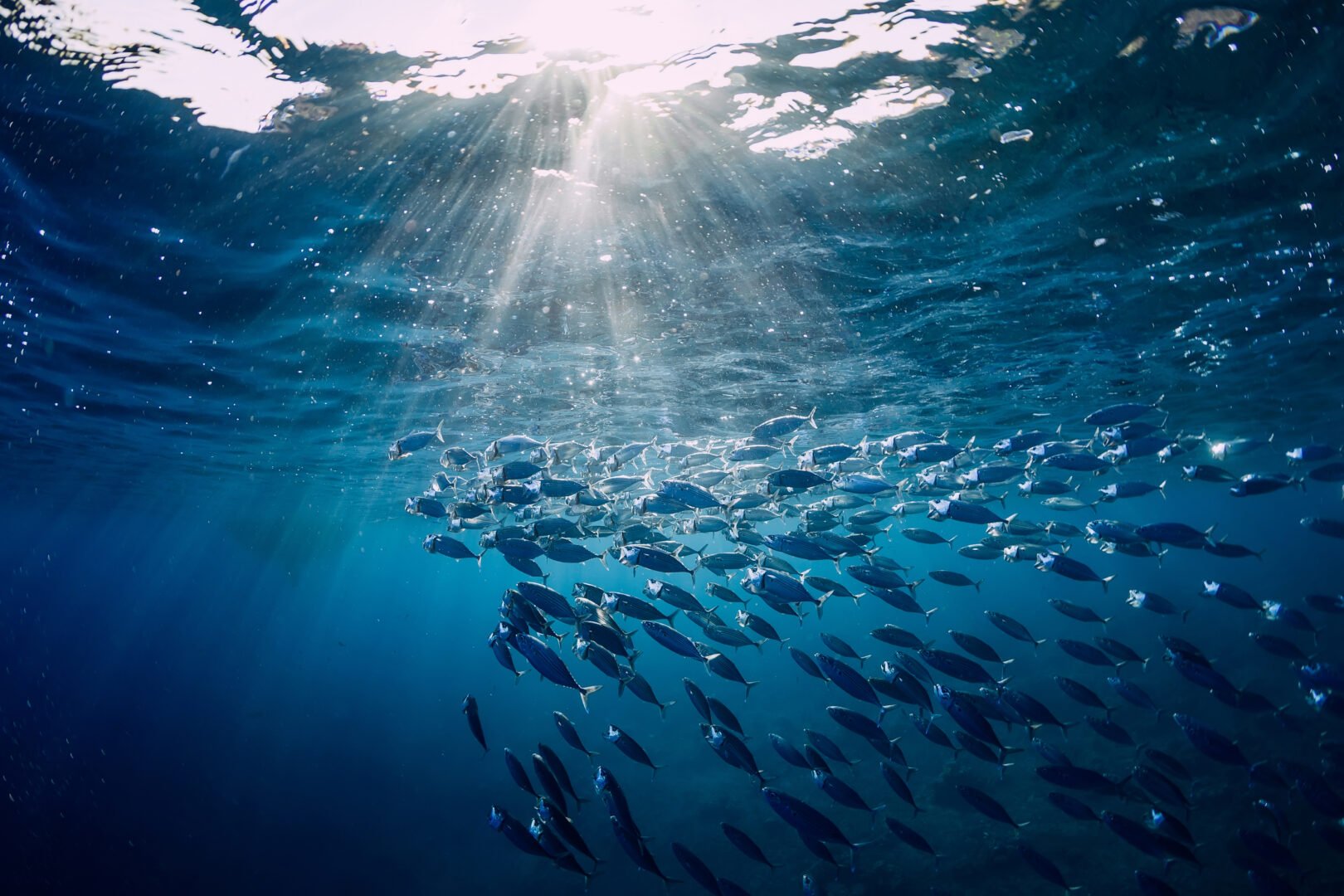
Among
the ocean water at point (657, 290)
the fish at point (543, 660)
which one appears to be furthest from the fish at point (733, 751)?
the ocean water at point (657, 290)

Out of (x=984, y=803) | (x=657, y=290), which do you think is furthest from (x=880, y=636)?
(x=657, y=290)

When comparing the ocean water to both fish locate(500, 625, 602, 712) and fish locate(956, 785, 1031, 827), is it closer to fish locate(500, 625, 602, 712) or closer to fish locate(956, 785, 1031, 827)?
fish locate(956, 785, 1031, 827)

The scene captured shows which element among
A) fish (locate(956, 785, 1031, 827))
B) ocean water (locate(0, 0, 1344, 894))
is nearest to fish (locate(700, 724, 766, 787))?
fish (locate(956, 785, 1031, 827))

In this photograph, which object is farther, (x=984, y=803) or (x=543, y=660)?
(x=984, y=803)

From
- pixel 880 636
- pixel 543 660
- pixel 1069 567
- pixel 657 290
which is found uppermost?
A: pixel 657 290

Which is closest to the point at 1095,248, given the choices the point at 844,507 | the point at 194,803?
the point at 844,507

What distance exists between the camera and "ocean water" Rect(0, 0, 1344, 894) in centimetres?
677

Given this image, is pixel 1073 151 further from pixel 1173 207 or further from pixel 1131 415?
pixel 1131 415

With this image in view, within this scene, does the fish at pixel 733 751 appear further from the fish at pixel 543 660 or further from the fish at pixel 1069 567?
the fish at pixel 1069 567

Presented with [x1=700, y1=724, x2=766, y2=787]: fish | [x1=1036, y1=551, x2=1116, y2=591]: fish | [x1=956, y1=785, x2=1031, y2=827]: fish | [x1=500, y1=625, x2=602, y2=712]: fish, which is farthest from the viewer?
[x1=1036, y1=551, x2=1116, y2=591]: fish

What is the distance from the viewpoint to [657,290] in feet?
37.4

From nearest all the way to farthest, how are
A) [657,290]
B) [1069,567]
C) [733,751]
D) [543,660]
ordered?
[543,660], [733,751], [1069,567], [657,290]

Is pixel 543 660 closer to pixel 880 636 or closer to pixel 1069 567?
pixel 880 636

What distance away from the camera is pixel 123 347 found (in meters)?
14.1
